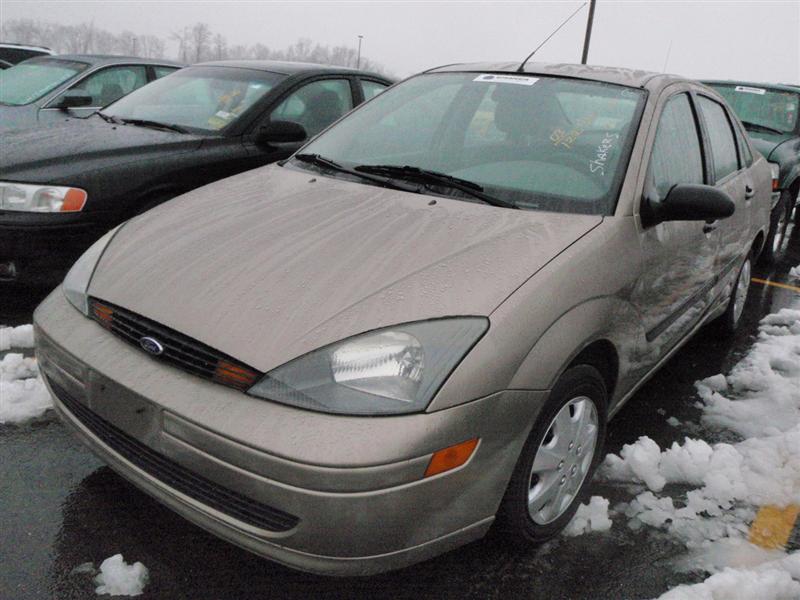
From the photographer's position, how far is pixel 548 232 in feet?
7.30

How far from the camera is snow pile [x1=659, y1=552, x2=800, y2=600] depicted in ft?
6.79

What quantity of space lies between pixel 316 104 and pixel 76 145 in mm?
1723

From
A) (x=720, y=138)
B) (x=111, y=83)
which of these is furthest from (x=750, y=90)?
(x=111, y=83)

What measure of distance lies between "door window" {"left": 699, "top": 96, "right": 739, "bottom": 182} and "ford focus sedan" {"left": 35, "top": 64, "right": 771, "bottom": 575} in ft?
1.65

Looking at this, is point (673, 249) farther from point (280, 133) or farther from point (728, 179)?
point (280, 133)

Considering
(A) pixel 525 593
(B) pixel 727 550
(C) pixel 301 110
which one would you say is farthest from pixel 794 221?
(A) pixel 525 593

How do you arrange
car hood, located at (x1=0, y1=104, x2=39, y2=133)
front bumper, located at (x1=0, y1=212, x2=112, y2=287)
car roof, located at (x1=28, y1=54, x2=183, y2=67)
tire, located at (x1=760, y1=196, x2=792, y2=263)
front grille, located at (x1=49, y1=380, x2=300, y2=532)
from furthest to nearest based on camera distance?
car roof, located at (x1=28, y1=54, x2=183, y2=67) → tire, located at (x1=760, y1=196, x2=792, y2=263) → car hood, located at (x1=0, y1=104, x2=39, y2=133) → front bumper, located at (x1=0, y1=212, x2=112, y2=287) → front grille, located at (x1=49, y1=380, x2=300, y2=532)

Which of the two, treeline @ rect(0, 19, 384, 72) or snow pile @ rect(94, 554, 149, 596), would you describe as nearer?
snow pile @ rect(94, 554, 149, 596)

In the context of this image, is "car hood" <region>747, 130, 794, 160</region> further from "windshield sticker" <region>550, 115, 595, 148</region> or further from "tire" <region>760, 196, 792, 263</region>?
"windshield sticker" <region>550, 115, 595, 148</region>

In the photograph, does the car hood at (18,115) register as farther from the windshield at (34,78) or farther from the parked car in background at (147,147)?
the parked car in background at (147,147)

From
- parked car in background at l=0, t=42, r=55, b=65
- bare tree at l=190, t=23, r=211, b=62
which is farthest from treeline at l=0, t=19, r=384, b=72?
parked car in background at l=0, t=42, r=55, b=65

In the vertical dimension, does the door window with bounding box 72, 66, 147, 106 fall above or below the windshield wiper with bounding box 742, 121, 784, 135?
below

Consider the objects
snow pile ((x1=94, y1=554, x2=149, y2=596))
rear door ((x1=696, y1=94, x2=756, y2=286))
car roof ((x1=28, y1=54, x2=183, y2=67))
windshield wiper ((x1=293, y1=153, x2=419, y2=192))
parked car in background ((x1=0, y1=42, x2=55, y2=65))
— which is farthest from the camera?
parked car in background ((x1=0, y1=42, x2=55, y2=65))

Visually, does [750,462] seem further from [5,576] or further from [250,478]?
[5,576]
